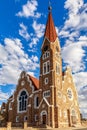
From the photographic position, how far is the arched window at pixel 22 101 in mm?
50447

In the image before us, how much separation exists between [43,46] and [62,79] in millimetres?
9585

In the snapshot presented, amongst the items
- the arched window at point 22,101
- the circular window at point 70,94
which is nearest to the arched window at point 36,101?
the arched window at point 22,101

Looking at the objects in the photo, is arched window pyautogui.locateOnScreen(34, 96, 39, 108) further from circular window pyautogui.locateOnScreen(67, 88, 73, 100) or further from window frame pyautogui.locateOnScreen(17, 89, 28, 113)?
circular window pyautogui.locateOnScreen(67, 88, 73, 100)

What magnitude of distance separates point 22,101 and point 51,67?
42.3 feet

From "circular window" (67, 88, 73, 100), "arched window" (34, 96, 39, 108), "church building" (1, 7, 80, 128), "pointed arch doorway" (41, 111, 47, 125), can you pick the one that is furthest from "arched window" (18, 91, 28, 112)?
"circular window" (67, 88, 73, 100)

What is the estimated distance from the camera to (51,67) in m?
45.9

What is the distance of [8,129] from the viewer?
28.1 m

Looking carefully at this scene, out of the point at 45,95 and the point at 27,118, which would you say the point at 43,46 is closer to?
the point at 45,95

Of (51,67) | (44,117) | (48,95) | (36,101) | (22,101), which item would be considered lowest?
(44,117)

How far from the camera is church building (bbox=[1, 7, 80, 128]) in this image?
140 ft

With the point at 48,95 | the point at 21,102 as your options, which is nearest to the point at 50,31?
the point at 48,95

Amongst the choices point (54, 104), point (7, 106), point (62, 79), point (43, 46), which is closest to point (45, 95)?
point (54, 104)

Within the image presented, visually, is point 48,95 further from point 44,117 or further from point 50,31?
point 50,31

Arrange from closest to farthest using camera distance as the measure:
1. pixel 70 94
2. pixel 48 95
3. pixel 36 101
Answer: pixel 48 95, pixel 36 101, pixel 70 94
